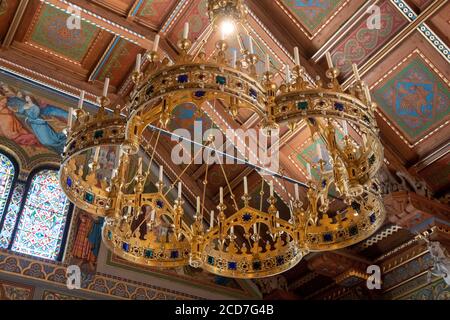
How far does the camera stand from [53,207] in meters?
8.98

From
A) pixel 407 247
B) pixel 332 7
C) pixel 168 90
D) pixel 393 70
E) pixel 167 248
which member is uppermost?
pixel 332 7

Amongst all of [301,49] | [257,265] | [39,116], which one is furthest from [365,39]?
[39,116]

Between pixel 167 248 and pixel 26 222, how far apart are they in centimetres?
396

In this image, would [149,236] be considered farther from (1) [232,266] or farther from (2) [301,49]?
(2) [301,49]

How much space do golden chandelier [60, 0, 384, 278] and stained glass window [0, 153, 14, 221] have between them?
3511 mm

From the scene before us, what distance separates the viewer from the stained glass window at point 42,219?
8.45m

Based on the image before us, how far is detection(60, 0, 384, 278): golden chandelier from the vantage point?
427 centimetres

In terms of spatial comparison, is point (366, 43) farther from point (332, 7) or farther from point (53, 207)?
point (53, 207)

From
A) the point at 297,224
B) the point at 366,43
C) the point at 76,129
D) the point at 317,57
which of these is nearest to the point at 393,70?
the point at 366,43

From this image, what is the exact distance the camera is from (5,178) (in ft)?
28.8

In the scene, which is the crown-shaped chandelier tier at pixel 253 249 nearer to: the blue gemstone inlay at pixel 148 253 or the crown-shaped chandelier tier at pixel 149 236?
the crown-shaped chandelier tier at pixel 149 236

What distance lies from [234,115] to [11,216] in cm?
A: 540

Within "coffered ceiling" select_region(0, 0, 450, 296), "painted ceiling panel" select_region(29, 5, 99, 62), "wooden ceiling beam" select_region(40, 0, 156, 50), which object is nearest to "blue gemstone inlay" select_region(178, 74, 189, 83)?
"coffered ceiling" select_region(0, 0, 450, 296)

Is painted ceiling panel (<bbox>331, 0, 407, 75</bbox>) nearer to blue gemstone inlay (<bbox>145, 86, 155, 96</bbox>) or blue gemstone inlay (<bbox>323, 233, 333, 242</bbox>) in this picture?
blue gemstone inlay (<bbox>323, 233, 333, 242</bbox>)
